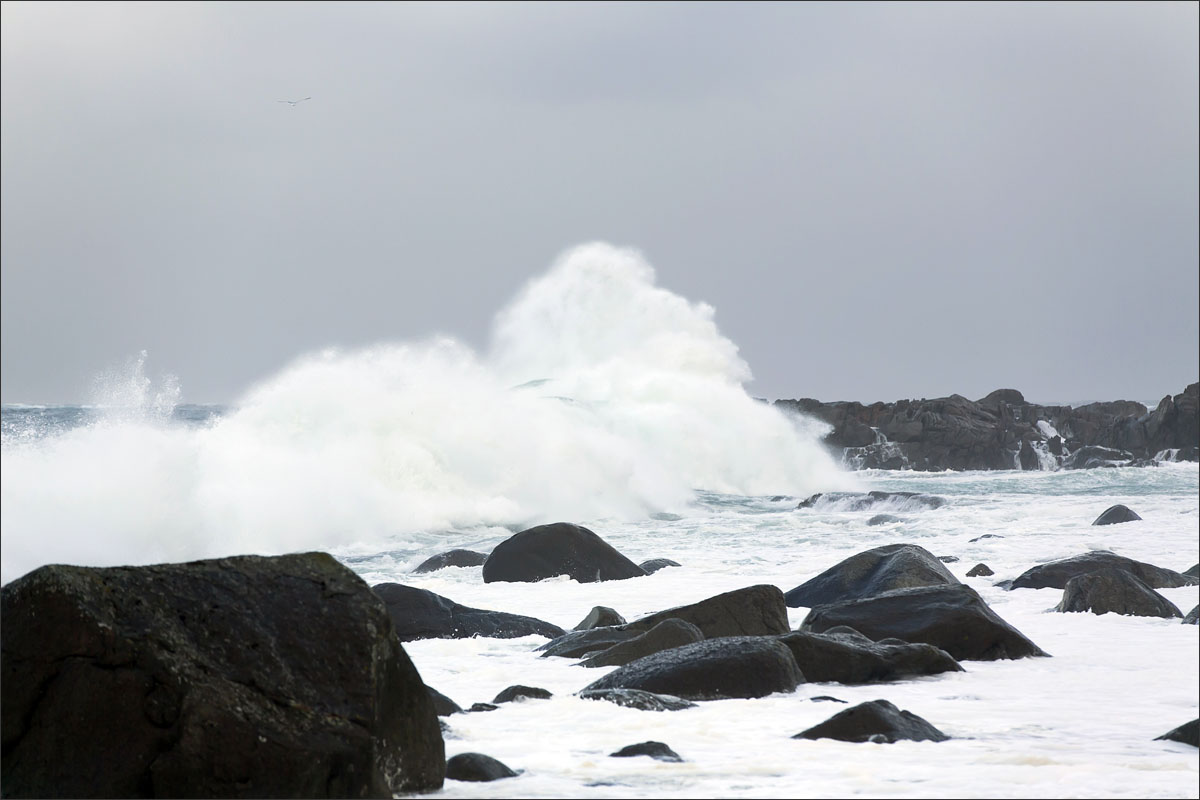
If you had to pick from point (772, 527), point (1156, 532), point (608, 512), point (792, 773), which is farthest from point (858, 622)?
point (608, 512)

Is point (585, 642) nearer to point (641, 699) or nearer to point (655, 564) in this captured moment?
point (641, 699)

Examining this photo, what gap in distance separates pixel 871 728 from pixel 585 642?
2.74m

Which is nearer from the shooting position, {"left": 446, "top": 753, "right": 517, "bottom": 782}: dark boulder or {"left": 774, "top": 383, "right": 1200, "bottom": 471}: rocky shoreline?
{"left": 446, "top": 753, "right": 517, "bottom": 782}: dark boulder

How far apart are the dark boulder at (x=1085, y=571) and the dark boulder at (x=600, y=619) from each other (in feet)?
11.6

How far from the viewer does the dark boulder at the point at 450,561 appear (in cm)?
1222

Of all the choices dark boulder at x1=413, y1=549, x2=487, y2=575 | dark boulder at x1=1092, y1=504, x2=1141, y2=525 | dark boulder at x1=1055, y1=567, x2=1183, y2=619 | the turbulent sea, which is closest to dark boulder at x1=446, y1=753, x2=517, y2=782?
the turbulent sea

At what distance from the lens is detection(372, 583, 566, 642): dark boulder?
7641 mm

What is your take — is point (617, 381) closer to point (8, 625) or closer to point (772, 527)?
point (772, 527)

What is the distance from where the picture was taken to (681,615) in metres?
6.97

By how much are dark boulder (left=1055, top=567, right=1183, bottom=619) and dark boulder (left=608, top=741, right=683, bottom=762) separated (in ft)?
15.6

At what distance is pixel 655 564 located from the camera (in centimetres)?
1161

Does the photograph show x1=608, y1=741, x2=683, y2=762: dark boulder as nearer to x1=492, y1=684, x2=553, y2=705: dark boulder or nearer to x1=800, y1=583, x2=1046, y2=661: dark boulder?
x1=492, y1=684, x2=553, y2=705: dark boulder

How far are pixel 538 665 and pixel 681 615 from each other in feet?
3.20

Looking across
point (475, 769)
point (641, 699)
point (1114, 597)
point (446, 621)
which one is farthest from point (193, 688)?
point (1114, 597)
